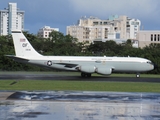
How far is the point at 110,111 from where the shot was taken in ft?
51.6

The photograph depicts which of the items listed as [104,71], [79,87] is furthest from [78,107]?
[104,71]

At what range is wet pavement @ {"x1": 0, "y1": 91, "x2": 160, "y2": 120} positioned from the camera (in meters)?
14.3

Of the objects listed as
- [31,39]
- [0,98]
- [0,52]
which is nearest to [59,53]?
[0,52]

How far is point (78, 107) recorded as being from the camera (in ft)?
54.7

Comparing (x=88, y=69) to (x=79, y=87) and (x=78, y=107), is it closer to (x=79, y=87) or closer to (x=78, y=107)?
(x=79, y=87)

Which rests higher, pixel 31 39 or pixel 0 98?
pixel 31 39

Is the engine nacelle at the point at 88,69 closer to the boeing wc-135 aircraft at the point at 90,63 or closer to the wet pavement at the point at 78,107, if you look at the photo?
the boeing wc-135 aircraft at the point at 90,63

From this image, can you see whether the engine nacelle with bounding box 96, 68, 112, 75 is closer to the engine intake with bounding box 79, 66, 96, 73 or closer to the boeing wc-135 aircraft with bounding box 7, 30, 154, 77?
the engine intake with bounding box 79, 66, 96, 73

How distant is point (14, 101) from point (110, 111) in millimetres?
4871

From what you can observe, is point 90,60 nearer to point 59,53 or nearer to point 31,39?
point 59,53

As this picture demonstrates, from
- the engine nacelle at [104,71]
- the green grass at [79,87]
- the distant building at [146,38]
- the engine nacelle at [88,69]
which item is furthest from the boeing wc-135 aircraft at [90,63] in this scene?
the distant building at [146,38]

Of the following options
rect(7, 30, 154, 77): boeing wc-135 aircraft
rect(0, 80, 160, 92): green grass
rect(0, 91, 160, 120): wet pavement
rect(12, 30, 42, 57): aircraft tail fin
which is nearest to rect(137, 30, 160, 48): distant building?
rect(7, 30, 154, 77): boeing wc-135 aircraft

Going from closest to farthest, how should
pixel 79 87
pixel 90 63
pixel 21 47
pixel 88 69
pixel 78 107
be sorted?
1. pixel 78 107
2. pixel 79 87
3. pixel 88 69
4. pixel 90 63
5. pixel 21 47

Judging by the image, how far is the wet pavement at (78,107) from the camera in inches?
563
